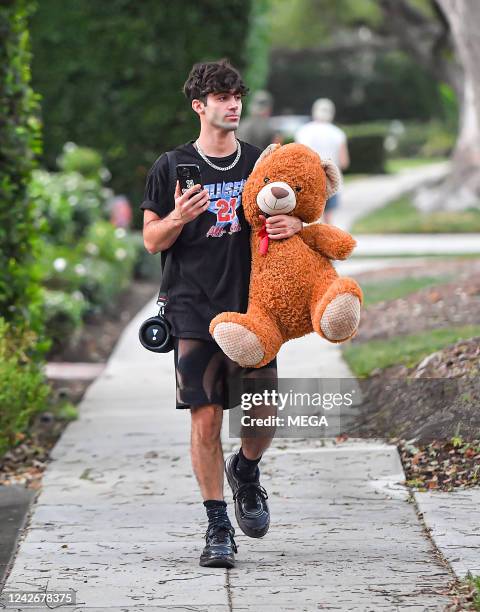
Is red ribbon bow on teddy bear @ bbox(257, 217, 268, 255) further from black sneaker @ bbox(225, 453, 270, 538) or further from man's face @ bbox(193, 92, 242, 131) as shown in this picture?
black sneaker @ bbox(225, 453, 270, 538)

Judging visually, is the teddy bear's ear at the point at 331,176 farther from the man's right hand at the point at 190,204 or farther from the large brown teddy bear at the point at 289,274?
the man's right hand at the point at 190,204

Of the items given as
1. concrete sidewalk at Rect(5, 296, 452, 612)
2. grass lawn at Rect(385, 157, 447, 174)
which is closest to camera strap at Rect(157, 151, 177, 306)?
concrete sidewalk at Rect(5, 296, 452, 612)

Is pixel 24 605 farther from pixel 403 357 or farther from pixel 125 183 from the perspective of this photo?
pixel 125 183

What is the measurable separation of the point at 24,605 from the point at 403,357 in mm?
3925

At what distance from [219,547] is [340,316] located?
3.27ft

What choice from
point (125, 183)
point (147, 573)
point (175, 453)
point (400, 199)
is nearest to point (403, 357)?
point (175, 453)

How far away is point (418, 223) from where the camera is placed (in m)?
19.1

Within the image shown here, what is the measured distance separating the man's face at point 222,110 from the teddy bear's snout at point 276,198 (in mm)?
284

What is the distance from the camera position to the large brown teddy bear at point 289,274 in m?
4.92

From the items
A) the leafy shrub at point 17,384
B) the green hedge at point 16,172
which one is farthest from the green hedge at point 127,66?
the leafy shrub at point 17,384

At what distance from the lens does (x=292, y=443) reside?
7121mm

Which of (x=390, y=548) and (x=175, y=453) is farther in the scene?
(x=175, y=453)

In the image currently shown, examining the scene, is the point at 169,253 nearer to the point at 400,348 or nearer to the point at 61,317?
the point at 400,348

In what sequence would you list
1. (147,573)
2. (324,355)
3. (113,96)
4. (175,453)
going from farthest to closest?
(113,96), (324,355), (175,453), (147,573)
